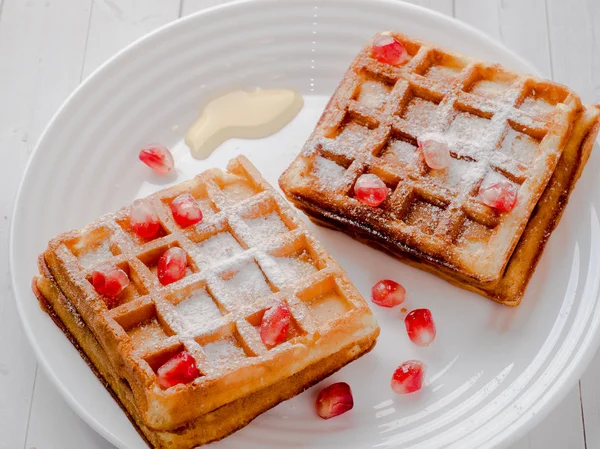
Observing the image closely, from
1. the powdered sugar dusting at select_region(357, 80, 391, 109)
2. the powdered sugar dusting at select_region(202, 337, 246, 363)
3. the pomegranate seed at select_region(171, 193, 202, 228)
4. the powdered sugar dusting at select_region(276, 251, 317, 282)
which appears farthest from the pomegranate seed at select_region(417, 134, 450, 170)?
the powdered sugar dusting at select_region(202, 337, 246, 363)

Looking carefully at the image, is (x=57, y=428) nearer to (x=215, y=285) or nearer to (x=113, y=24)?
(x=215, y=285)

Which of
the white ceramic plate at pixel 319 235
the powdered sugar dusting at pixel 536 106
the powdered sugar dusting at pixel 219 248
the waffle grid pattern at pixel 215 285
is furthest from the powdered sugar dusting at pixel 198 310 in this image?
the powdered sugar dusting at pixel 536 106

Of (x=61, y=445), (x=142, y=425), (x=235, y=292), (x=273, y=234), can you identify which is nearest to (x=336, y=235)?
(x=273, y=234)

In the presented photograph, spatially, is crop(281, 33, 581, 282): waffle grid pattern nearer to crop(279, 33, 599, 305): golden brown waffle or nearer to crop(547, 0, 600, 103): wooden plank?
crop(279, 33, 599, 305): golden brown waffle

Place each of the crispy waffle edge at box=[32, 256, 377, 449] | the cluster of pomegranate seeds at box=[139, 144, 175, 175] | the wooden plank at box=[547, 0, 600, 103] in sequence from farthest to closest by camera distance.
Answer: the wooden plank at box=[547, 0, 600, 103], the cluster of pomegranate seeds at box=[139, 144, 175, 175], the crispy waffle edge at box=[32, 256, 377, 449]

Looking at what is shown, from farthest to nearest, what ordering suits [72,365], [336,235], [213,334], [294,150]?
[294,150], [336,235], [72,365], [213,334]

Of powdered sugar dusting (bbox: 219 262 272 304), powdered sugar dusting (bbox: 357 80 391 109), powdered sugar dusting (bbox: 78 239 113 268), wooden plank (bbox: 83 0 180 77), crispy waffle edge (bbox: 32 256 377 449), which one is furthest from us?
wooden plank (bbox: 83 0 180 77)

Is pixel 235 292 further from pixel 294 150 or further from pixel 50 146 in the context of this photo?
pixel 50 146

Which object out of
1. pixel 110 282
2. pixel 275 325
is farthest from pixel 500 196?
pixel 110 282
